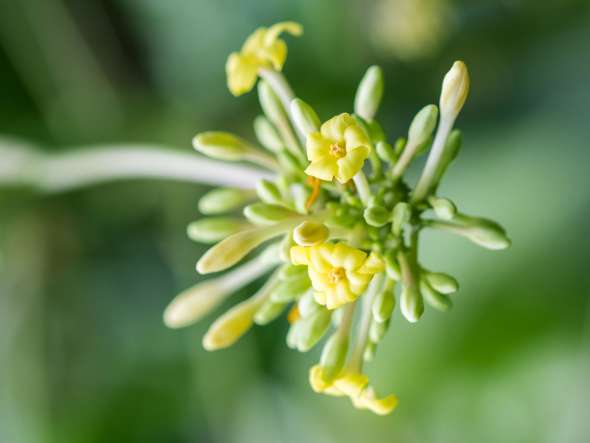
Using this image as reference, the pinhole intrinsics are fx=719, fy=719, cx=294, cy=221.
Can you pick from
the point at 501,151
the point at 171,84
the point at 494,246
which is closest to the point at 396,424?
the point at 501,151

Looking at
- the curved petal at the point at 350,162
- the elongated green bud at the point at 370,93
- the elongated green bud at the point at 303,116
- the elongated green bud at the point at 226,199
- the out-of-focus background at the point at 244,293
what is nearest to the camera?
the curved petal at the point at 350,162

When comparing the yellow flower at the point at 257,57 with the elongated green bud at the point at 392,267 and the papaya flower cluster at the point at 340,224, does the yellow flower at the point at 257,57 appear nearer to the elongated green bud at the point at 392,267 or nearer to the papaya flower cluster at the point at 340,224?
the papaya flower cluster at the point at 340,224

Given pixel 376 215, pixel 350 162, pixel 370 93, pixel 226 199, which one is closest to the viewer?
pixel 350 162

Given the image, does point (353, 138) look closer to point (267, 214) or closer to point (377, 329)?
point (267, 214)

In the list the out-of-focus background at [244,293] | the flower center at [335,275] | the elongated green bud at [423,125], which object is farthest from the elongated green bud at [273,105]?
the out-of-focus background at [244,293]

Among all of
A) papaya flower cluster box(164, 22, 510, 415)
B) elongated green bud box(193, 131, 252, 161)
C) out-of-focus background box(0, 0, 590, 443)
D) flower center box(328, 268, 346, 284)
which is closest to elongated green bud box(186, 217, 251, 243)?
papaya flower cluster box(164, 22, 510, 415)

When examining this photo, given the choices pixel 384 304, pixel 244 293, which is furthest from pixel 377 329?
pixel 244 293

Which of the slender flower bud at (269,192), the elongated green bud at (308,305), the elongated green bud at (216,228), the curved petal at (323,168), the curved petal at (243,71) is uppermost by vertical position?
the curved petal at (243,71)

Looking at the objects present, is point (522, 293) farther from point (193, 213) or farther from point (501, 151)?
point (193, 213)

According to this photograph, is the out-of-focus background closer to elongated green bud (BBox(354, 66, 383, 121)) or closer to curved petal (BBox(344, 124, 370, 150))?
elongated green bud (BBox(354, 66, 383, 121))
